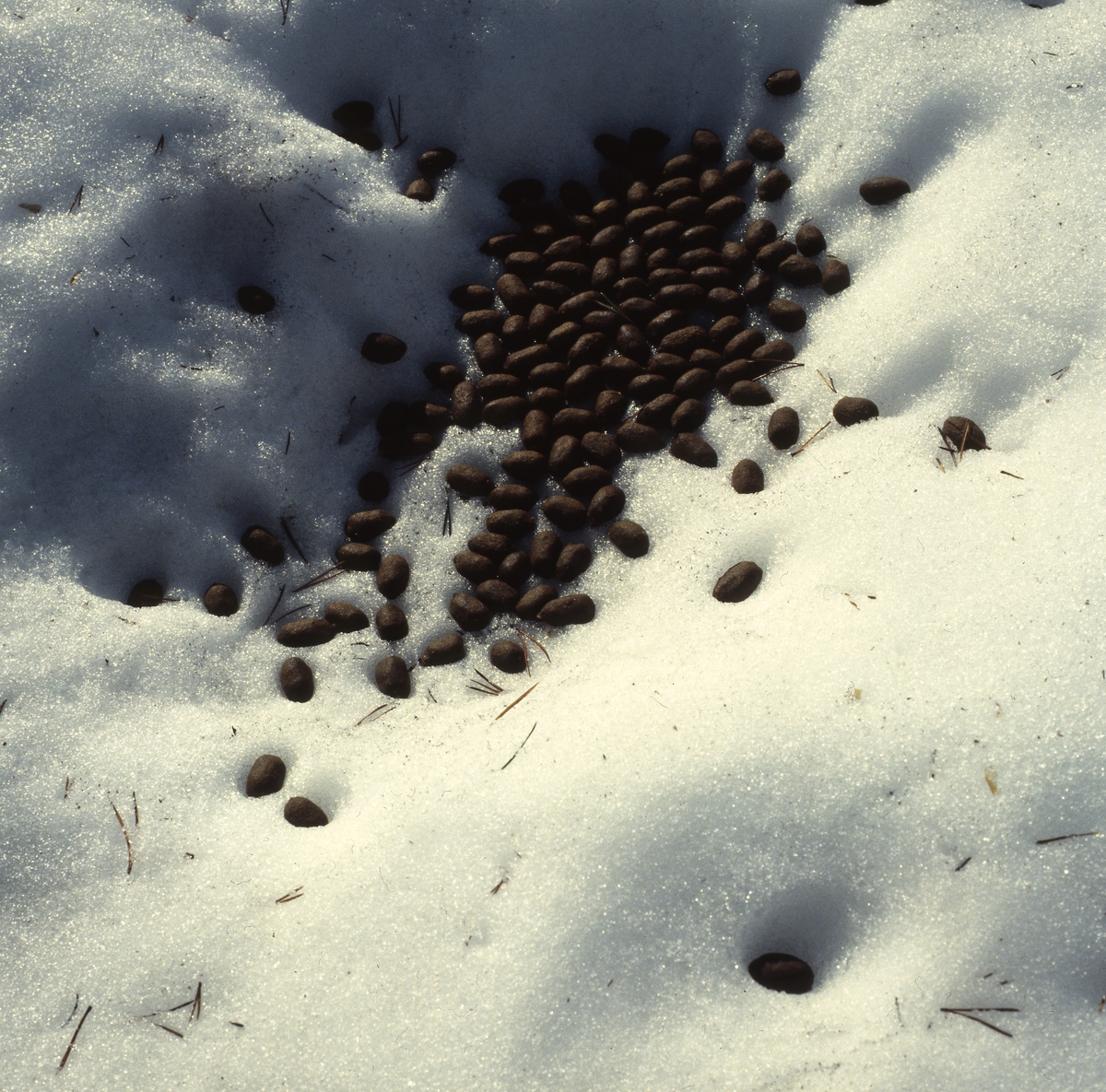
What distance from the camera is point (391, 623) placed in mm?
2680

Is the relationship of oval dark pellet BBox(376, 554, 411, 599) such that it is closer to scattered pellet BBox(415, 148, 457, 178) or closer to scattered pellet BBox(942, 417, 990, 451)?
scattered pellet BBox(415, 148, 457, 178)

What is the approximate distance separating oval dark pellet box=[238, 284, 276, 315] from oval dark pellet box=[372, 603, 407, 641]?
1113 mm

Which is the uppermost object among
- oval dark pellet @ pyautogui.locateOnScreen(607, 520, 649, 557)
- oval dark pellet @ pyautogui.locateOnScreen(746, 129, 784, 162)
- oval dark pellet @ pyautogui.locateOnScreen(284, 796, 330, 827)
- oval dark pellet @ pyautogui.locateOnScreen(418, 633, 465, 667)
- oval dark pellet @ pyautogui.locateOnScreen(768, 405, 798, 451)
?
oval dark pellet @ pyautogui.locateOnScreen(746, 129, 784, 162)

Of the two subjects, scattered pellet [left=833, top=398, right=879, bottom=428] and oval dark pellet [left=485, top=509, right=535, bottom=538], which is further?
oval dark pellet [left=485, top=509, right=535, bottom=538]

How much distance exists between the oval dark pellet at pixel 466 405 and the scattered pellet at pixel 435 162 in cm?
78

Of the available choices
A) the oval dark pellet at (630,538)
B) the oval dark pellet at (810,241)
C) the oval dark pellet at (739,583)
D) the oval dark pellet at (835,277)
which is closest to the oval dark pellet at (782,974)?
the oval dark pellet at (739,583)

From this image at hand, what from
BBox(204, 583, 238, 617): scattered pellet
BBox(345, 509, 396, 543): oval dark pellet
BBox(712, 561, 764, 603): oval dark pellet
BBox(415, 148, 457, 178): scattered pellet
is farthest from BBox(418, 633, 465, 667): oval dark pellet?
BBox(415, 148, 457, 178): scattered pellet

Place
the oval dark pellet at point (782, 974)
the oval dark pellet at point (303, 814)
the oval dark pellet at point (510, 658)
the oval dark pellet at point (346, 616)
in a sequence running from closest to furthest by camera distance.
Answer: the oval dark pellet at point (782, 974)
the oval dark pellet at point (303, 814)
the oval dark pellet at point (510, 658)
the oval dark pellet at point (346, 616)

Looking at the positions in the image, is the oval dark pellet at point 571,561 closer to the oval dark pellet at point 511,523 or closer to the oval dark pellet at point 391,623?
the oval dark pellet at point 511,523

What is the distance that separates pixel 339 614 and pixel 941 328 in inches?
85.4

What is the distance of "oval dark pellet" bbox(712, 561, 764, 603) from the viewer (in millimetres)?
2490

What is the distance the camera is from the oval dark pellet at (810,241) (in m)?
2.82

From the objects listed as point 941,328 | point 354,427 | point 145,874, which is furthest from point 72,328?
point 941,328

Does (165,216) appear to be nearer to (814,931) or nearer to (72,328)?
(72,328)
